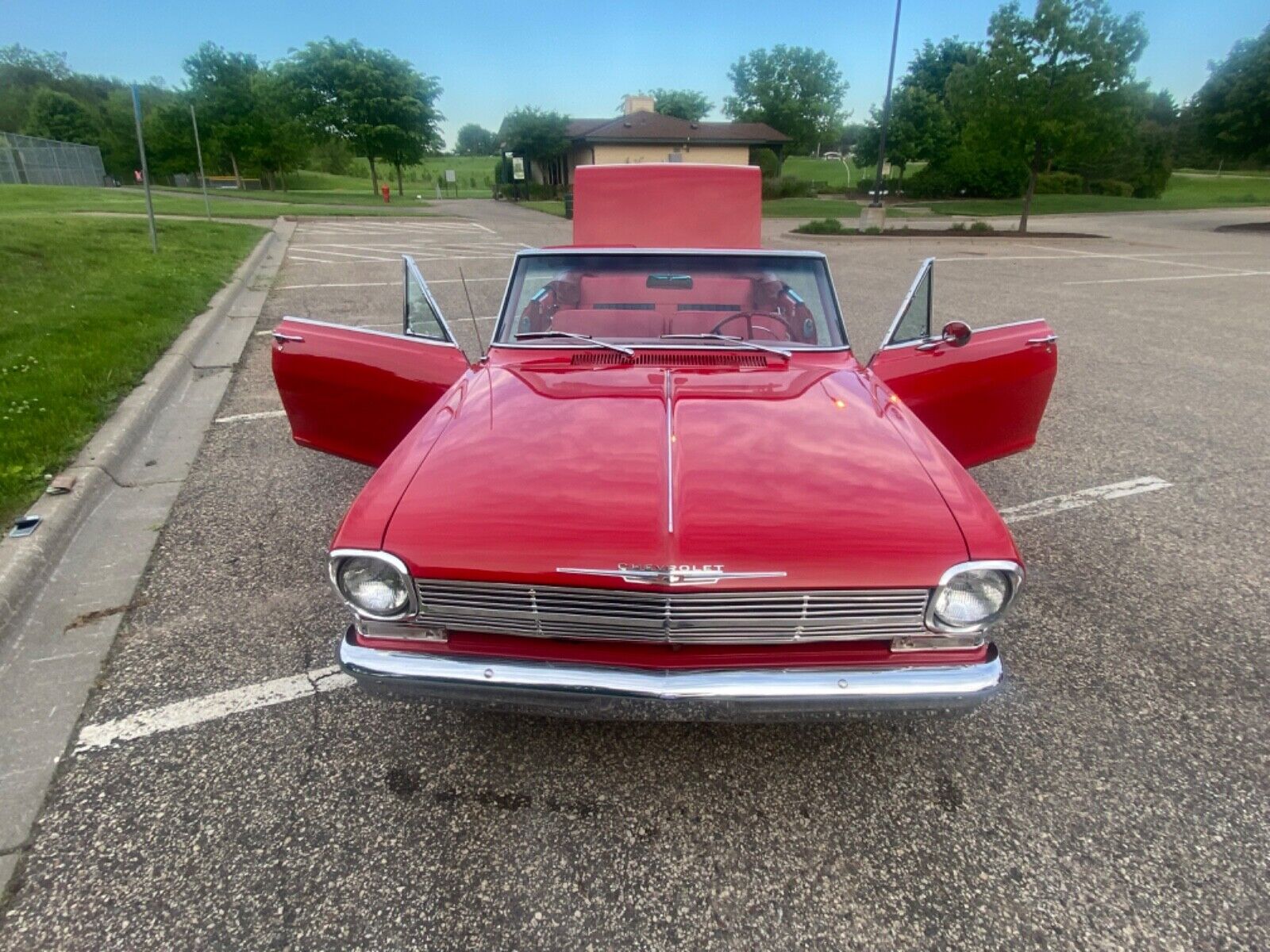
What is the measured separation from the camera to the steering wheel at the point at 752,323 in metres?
3.32

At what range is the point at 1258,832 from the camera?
2.09 meters

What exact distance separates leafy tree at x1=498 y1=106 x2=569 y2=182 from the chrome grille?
44.4 m

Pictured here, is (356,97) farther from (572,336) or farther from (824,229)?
(572,336)

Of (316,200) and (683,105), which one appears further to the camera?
(683,105)

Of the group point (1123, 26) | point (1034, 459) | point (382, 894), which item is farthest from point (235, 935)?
point (1123, 26)

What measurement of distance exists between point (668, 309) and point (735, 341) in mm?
440

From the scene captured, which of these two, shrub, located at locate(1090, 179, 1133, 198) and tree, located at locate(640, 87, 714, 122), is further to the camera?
tree, located at locate(640, 87, 714, 122)

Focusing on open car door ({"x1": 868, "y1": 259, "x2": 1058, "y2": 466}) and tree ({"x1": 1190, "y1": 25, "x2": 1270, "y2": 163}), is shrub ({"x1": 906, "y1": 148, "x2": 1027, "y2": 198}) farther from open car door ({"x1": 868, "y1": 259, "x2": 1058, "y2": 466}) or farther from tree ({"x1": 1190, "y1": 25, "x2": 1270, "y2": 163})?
open car door ({"x1": 868, "y1": 259, "x2": 1058, "y2": 466})

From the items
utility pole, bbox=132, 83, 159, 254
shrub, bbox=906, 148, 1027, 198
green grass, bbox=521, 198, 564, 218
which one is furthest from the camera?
shrub, bbox=906, 148, 1027, 198

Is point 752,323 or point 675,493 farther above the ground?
point 752,323

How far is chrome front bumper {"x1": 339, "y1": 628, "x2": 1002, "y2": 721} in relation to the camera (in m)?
1.94

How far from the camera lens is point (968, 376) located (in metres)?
3.39

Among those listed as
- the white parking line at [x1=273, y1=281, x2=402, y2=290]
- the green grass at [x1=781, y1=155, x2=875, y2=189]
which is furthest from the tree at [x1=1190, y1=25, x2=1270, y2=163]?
the white parking line at [x1=273, y1=281, x2=402, y2=290]

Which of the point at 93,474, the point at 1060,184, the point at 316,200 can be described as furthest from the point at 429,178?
the point at 93,474
